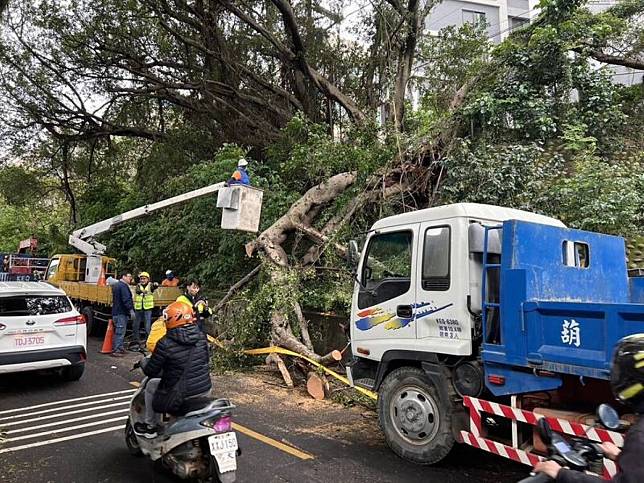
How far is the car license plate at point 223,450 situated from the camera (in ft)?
13.1

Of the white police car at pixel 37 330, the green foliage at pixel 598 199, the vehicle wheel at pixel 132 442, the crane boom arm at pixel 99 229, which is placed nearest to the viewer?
the vehicle wheel at pixel 132 442

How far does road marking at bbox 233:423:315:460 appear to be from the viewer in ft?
17.2

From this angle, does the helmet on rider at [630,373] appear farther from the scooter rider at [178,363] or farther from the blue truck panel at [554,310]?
the scooter rider at [178,363]

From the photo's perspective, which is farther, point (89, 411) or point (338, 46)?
point (338, 46)

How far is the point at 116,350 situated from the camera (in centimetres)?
1080

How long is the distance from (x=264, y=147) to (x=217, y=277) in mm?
5263

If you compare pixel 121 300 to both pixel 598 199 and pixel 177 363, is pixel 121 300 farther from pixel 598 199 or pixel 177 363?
pixel 598 199

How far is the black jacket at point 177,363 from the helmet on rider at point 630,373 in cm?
326

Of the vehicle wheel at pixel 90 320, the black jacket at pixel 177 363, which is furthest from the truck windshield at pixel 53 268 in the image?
the black jacket at pixel 177 363

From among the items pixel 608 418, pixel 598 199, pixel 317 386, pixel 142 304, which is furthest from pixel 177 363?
pixel 598 199

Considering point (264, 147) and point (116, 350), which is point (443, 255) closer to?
point (116, 350)

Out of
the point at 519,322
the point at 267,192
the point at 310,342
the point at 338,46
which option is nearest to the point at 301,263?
the point at 310,342

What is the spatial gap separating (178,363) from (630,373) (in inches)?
133

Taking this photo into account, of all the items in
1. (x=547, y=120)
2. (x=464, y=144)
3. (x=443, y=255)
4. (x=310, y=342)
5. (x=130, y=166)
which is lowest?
(x=310, y=342)
